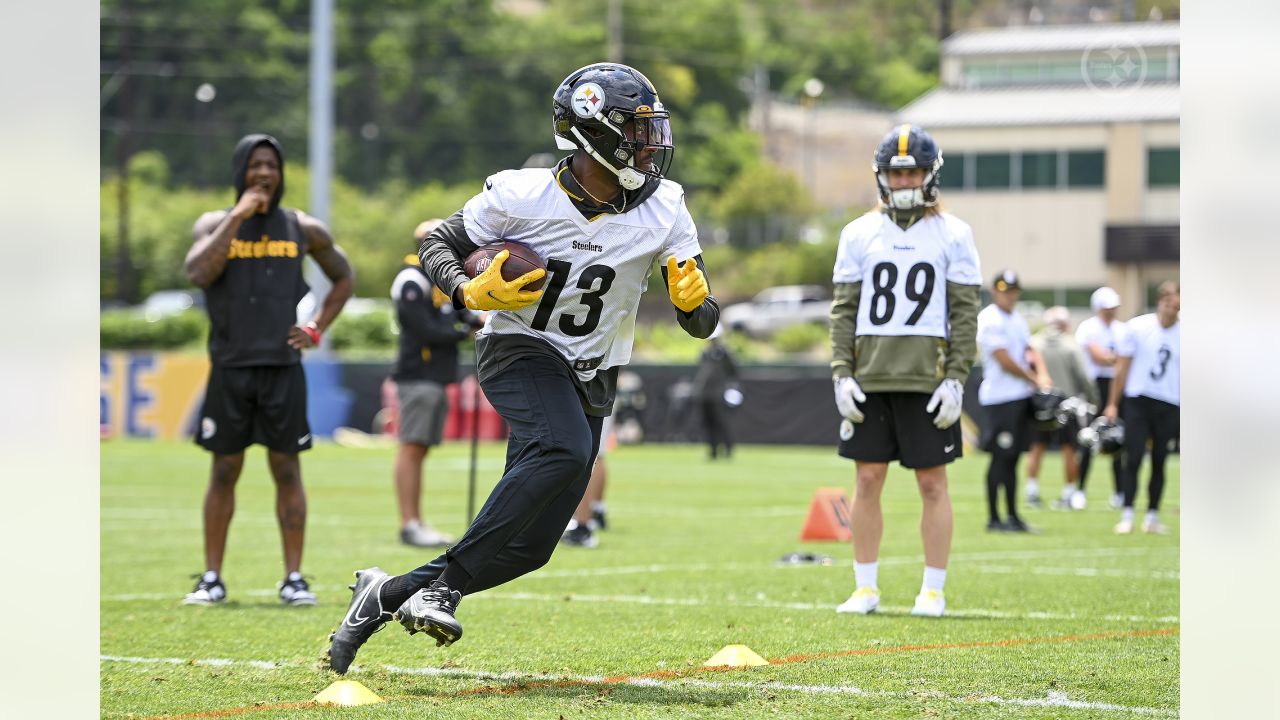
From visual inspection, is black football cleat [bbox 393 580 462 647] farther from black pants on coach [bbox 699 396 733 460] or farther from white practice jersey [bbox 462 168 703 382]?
black pants on coach [bbox 699 396 733 460]

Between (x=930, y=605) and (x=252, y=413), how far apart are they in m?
3.53

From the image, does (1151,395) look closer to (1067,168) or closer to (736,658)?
(736,658)

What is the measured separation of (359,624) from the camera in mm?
5902

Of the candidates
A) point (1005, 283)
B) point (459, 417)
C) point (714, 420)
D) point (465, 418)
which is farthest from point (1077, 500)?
point (465, 418)

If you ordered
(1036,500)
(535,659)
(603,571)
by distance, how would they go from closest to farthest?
1. (535,659)
2. (603,571)
3. (1036,500)

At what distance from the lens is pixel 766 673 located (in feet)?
20.3

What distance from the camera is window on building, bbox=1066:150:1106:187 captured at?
53.2 meters

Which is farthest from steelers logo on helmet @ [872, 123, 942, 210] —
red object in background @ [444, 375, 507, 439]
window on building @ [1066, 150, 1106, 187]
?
window on building @ [1066, 150, 1106, 187]

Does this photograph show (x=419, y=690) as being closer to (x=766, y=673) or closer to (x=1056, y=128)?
(x=766, y=673)

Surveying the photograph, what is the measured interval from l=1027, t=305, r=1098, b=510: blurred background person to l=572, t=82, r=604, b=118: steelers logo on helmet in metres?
12.1

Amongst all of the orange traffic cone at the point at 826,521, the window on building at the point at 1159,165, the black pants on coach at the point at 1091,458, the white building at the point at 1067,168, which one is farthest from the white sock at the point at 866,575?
the window on building at the point at 1159,165
